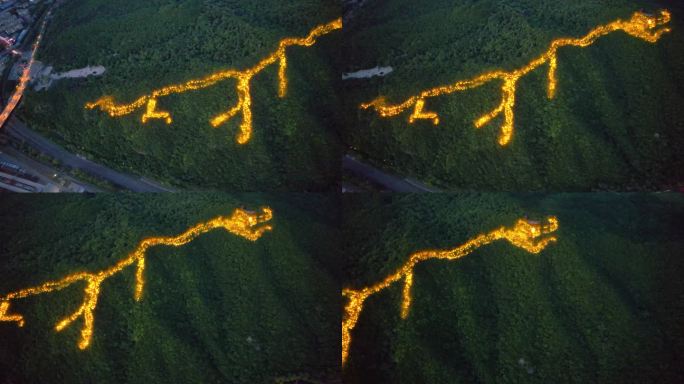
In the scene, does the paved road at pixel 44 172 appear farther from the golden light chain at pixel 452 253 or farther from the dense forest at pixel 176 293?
the golden light chain at pixel 452 253

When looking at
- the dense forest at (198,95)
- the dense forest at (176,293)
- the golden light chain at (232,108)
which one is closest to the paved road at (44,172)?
the dense forest at (176,293)

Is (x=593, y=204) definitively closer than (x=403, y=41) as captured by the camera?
Yes

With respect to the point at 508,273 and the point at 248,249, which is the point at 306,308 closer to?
the point at 248,249

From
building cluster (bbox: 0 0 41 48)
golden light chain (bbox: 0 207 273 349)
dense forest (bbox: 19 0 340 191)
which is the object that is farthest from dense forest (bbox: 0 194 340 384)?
building cluster (bbox: 0 0 41 48)

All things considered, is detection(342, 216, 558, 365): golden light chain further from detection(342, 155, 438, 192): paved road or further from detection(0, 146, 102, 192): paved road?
detection(0, 146, 102, 192): paved road

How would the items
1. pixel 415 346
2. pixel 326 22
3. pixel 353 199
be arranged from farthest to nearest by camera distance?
pixel 326 22, pixel 353 199, pixel 415 346

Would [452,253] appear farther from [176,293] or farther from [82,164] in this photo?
[82,164]

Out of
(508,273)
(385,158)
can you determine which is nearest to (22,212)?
(385,158)
